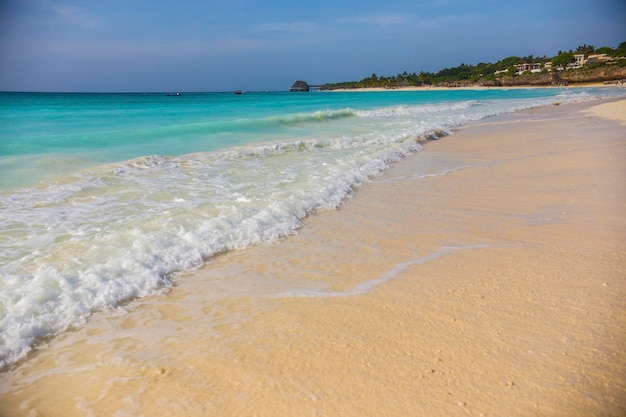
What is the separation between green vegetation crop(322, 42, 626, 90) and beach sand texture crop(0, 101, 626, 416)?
111 m

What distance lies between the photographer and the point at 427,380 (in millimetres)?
2338

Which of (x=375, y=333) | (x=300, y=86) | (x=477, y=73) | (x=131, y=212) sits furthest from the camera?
(x=300, y=86)

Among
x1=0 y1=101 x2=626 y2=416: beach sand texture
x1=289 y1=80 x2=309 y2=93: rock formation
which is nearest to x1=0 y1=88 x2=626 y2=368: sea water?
x1=0 y1=101 x2=626 y2=416: beach sand texture

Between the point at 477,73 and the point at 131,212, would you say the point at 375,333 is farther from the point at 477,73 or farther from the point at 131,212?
the point at 477,73

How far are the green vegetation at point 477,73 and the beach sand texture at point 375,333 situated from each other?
110594mm

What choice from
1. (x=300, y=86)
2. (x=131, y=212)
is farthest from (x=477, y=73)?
(x=131, y=212)

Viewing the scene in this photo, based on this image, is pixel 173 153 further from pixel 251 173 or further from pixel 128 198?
pixel 128 198

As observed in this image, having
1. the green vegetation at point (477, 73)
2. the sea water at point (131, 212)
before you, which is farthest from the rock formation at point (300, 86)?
the sea water at point (131, 212)

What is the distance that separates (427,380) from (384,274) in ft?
5.18

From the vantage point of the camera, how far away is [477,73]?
139625 mm

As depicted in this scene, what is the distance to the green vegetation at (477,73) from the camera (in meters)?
116

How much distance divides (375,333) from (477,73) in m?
152

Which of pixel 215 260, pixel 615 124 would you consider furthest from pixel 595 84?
pixel 215 260

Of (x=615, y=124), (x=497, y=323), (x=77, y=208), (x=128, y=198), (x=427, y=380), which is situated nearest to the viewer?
(x=427, y=380)
